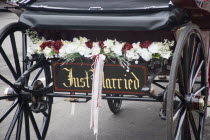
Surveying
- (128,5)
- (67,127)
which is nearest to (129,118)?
(67,127)

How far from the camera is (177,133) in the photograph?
2.90 metres

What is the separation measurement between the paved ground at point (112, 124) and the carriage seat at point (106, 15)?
149cm

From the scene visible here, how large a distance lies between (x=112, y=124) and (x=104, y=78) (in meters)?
1.55

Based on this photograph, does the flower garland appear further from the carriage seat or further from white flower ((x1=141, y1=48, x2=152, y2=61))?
the carriage seat

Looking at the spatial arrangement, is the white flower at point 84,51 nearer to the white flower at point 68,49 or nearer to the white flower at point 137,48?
the white flower at point 68,49

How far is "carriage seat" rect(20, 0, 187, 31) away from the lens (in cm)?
285

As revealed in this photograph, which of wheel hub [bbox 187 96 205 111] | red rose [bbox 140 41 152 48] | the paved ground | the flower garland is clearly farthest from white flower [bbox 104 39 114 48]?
the paved ground

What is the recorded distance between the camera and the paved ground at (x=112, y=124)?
13.6 ft

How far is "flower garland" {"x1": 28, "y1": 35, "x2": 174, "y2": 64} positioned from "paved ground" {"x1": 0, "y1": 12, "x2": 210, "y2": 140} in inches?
49.9

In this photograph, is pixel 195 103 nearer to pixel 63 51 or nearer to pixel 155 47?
pixel 155 47

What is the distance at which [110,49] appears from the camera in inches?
120

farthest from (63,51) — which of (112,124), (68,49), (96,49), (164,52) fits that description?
(112,124)

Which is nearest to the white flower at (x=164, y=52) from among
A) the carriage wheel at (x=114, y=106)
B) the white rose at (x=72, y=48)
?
the white rose at (x=72, y=48)

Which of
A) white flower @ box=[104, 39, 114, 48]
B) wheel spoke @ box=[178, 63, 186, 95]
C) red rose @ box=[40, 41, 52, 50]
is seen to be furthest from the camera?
red rose @ box=[40, 41, 52, 50]
